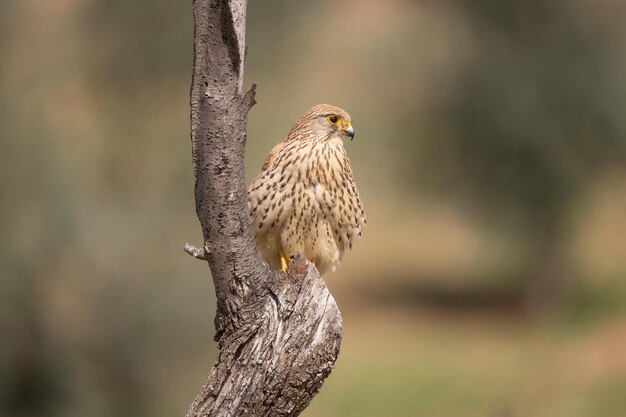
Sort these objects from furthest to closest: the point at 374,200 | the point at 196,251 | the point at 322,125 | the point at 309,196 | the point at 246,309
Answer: the point at 374,200
the point at 322,125
the point at 309,196
the point at 246,309
the point at 196,251

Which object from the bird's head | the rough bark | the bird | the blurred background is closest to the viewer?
the rough bark

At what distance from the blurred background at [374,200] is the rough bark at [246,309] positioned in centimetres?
109

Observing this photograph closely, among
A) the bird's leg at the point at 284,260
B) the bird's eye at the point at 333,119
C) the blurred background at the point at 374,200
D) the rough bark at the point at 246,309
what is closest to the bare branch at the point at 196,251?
the rough bark at the point at 246,309

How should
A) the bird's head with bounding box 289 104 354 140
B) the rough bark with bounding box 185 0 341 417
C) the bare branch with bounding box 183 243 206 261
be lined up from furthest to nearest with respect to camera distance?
the bird's head with bounding box 289 104 354 140 → the bare branch with bounding box 183 243 206 261 → the rough bark with bounding box 185 0 341 417

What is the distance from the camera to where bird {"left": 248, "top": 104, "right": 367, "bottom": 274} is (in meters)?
4.93

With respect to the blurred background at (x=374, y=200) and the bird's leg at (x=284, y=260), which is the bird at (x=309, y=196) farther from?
the blurred background at (x=374, y=200)

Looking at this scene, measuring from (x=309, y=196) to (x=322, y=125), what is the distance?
0.39m

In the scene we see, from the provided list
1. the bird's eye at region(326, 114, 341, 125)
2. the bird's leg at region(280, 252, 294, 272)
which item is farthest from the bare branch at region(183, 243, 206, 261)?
the bird's eye at region(326, 114, 341, 125)

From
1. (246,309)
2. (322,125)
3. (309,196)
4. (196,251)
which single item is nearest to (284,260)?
(309,196)

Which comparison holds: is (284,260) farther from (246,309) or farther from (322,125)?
(246,309)

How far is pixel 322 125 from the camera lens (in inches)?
201

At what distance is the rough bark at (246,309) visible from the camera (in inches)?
145

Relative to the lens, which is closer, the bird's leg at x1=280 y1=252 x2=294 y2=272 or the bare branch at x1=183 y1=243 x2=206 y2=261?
the bare branch at x1=183 y1=243 x2=206 y2=261

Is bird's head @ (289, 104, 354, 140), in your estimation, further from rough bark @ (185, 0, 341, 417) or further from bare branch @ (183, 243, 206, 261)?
bare branch @ (183, 243, 206, 261)
